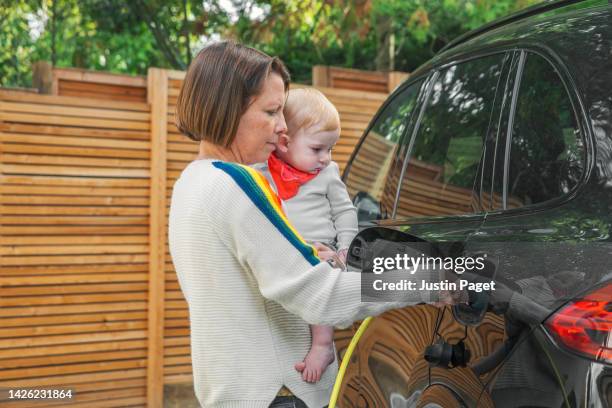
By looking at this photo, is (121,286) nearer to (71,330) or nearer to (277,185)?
(71,330)

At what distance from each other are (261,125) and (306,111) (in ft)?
2.33

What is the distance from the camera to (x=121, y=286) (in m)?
5.94

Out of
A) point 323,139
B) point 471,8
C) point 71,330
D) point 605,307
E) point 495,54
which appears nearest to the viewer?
point 605,307

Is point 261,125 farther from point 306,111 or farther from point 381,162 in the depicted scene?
point 381,162

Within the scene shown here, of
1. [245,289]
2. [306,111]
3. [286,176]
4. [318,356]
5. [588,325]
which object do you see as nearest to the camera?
[588,325]

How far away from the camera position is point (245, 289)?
1.96 m

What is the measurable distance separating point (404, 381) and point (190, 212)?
26.8 inches

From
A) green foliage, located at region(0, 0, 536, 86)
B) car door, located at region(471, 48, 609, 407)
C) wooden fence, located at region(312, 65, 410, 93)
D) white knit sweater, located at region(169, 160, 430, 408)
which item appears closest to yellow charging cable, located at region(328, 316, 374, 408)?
white knit sweater, located at region(169, 160, 430, 408)

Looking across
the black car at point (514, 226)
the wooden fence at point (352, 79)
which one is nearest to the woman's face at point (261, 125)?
the black car at point (514, 226)

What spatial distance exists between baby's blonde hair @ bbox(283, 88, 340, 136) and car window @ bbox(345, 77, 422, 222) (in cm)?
44

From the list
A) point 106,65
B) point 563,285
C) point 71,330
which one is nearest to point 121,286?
point 71,330

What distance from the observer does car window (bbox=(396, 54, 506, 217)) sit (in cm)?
235

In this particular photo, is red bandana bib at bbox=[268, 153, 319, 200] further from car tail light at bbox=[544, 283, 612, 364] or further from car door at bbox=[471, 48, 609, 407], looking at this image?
car tail light at bbox=[544, 283, 612, 364]

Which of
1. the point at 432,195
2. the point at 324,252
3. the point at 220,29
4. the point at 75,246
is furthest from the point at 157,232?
the point at 432,195
